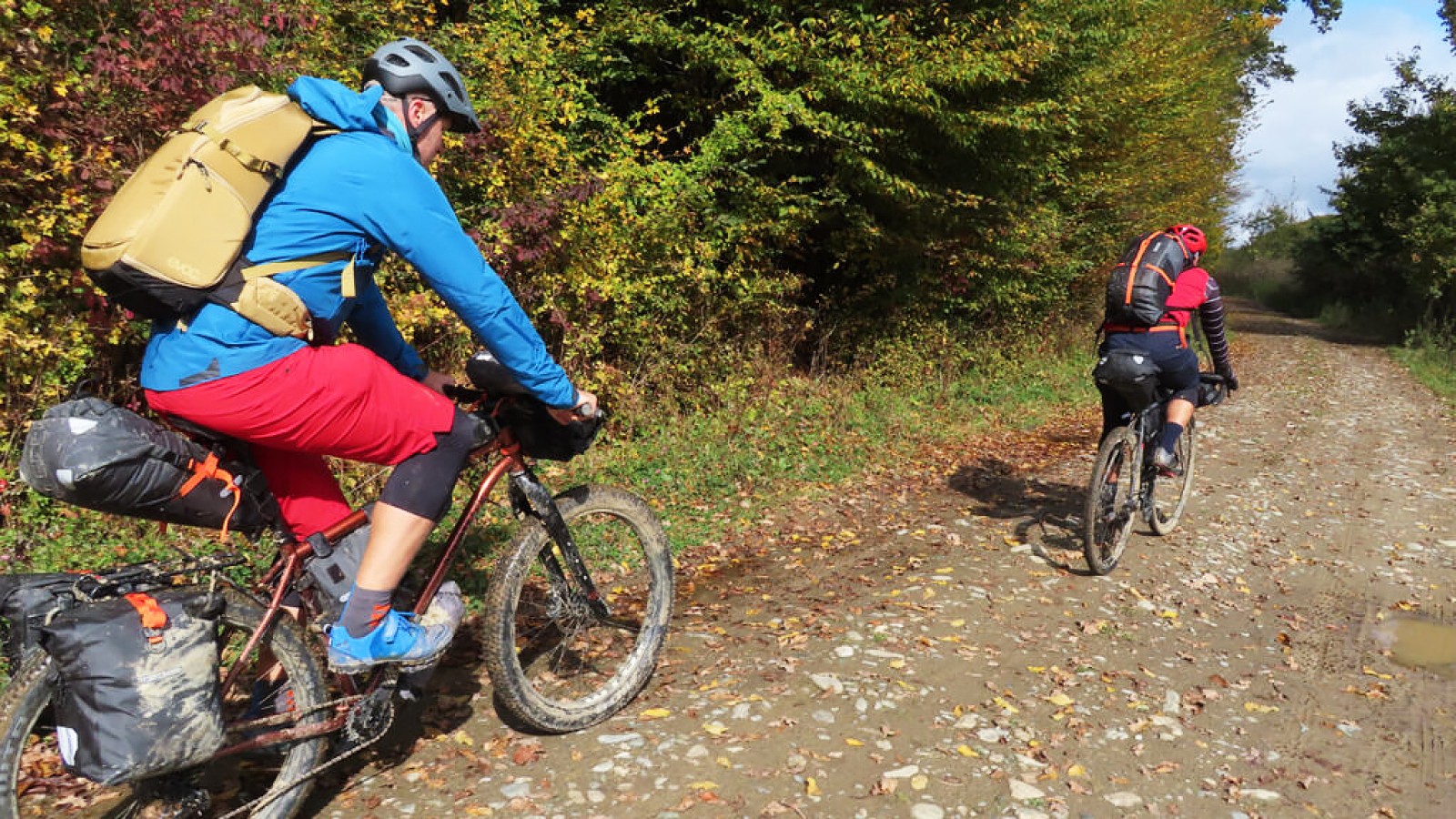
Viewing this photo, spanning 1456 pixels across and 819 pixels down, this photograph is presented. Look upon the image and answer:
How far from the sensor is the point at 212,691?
2.49 meters

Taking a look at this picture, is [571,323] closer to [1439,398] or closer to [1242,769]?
[1242,769]

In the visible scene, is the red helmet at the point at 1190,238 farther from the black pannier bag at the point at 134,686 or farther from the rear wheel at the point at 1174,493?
the black pannier bag at the point at 134,686

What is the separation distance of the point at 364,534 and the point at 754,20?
8238 millimetres

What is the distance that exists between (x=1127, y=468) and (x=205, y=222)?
546 cm

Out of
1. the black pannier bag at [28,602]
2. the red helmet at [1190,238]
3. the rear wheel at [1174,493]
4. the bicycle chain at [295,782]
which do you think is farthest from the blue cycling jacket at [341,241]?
the rear wheel at [1174,493]

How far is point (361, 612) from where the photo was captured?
9.32 feet

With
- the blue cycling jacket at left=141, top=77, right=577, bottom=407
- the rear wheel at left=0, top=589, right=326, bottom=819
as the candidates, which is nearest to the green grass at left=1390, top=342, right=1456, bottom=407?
the blue cycling jacket at left=141, top=77, right=577, bottom=407

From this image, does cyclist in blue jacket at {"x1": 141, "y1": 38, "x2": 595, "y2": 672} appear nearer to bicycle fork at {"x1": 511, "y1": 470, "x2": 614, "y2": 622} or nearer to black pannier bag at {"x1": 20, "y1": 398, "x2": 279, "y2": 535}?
black pannier bag at {"x1": 20, "y1": 398, "x2": 279, "y2": 535}

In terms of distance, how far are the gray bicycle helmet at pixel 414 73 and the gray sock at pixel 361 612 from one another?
62.1 inches

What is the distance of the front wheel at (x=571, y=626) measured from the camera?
322 cm

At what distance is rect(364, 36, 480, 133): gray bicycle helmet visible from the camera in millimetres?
2754

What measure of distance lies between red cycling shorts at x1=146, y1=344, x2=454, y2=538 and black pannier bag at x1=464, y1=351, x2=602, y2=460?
0.74 ft

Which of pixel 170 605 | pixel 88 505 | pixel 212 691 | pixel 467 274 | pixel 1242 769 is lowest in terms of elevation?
pixel 1242 769

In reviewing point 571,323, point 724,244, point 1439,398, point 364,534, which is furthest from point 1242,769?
point 1439,398
